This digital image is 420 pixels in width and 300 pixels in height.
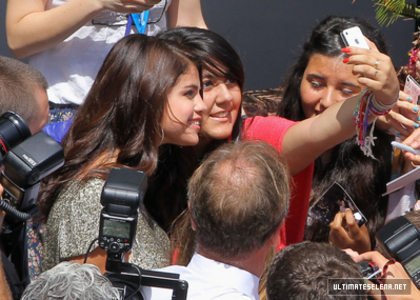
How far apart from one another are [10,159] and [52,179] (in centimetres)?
48

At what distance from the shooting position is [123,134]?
194 cm

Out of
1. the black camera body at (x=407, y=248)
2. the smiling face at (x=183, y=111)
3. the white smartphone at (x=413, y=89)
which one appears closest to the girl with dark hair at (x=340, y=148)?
the white smartphone at (x=413, y=89)

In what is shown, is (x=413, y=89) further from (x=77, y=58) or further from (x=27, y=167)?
(x=27, y=167)

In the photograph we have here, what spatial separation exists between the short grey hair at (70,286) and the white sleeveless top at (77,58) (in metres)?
1.44

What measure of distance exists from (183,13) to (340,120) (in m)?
1.17

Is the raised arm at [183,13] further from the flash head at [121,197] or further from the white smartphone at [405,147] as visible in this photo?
the flash head at [121,197]

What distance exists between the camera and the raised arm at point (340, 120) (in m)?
1.81

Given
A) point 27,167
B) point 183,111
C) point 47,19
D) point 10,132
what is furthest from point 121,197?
point 47,19

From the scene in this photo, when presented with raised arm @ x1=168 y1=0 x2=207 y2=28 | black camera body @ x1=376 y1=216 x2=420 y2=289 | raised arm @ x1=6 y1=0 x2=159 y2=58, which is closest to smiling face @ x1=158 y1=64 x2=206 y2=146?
raised arm @ x1=6 y1=0 x2=159 y2=58

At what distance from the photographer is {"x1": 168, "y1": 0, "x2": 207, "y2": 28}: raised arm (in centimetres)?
272

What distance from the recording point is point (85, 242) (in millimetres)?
1690

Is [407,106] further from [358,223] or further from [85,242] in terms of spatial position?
[85,242]

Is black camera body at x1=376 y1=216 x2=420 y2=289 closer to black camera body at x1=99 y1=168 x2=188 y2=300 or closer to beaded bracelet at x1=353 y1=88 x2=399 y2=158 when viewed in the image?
beaded bracelet at x1=353 y1=88 x2=399 y2=158

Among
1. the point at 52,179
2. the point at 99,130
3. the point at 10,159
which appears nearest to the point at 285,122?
the point at 99,130
